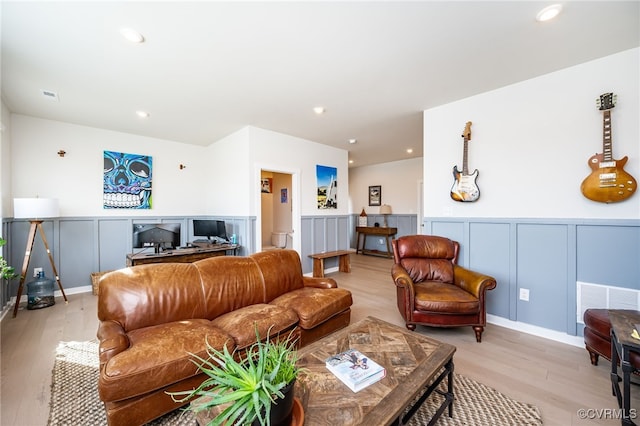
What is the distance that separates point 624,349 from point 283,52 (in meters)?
3.09

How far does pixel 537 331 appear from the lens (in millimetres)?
2646

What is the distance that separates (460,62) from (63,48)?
3483 millimetres

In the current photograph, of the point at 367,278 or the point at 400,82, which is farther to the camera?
the point at 367,278

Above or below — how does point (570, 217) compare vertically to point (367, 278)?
above

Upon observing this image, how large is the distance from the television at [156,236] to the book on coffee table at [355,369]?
3526mm

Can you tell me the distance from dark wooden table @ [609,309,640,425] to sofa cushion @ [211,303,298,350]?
2.05 m

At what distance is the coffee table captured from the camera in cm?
108

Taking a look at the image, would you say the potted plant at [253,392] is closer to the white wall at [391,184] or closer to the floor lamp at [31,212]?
the floor lamp at [31,212]

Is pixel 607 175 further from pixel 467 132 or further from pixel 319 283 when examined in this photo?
pixel 319 283

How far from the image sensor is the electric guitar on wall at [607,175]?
2.20 m

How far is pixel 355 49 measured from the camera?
2201mm

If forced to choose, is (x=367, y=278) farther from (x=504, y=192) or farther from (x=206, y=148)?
(x=206, y=148)

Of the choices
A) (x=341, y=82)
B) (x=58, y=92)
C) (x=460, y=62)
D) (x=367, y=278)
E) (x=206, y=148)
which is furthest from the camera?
(x=206, y=148)

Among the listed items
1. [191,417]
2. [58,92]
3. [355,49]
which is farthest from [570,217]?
[58,92]
